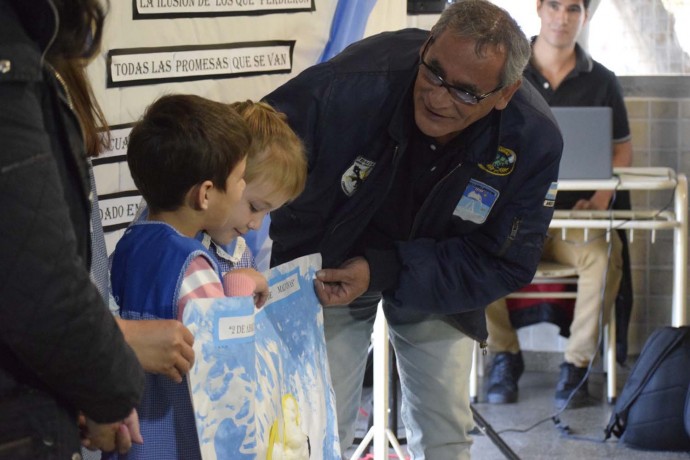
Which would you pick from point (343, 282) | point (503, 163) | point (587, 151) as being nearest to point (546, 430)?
point (587, 151)

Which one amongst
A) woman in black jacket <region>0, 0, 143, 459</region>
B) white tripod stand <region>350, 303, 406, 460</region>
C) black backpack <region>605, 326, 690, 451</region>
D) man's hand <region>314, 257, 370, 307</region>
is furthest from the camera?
black backpack <region>605, 326, 690, 451</region>

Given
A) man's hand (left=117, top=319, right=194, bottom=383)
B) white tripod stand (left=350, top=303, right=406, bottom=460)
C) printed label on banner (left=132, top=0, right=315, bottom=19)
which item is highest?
printed label on banner (left=132, top=0, right=315, bottom=19)

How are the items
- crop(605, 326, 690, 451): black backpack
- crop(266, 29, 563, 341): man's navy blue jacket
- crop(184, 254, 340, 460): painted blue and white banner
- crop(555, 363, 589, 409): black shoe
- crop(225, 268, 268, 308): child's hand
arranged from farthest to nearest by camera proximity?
crop(555, 363, 589, 409): black shoe
crop(605, 326, 690, 451): black backpack
crop(266, 29, 563, 341): man's navy blue jacket
crop(225, 268, 268, 308): child's hand
crop(184, 254, 340, 460): painted blue and white banner

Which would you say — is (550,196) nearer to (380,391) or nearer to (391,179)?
(391,179)

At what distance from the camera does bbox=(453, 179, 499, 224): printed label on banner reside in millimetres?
2219

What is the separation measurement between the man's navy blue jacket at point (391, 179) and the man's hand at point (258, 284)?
0.49 metres

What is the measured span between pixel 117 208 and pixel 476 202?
2.54 feet

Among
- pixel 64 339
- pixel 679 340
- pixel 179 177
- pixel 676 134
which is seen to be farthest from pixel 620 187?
pixel 64 339

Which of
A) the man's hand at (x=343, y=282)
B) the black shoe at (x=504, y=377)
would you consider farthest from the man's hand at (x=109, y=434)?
the black shoe at (x=504, y=377)

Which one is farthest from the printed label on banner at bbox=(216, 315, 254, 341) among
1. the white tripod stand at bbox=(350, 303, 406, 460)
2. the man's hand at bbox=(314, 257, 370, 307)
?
the white tripod stand at bbox=(350, 303, 406, 460)

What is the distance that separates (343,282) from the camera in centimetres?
210

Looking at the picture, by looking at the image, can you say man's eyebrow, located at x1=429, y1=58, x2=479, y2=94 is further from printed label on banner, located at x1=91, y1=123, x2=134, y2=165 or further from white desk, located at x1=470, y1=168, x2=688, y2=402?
white desk, located at x1=470, y1=168, x2=688, y2=402

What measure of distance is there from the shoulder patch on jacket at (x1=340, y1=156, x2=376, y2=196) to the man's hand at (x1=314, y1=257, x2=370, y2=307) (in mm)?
160

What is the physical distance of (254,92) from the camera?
240cm
